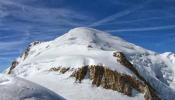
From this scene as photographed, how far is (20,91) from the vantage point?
13789 mm

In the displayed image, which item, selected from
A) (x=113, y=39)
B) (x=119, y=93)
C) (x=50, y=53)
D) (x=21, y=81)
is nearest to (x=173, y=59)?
(x=113, y=39)

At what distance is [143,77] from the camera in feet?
249

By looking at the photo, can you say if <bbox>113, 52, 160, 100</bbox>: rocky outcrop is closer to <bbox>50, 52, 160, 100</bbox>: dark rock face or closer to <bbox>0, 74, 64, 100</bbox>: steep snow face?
<bbox>50, 52, 160, 100</bbox>: dark rock face

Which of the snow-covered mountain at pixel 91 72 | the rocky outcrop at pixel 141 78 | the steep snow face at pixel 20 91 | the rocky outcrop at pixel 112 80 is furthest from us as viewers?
the rocky outcrop at pixel 141 78

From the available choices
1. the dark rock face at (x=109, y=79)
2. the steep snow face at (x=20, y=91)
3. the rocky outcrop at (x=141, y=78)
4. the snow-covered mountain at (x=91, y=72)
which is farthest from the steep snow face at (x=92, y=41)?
the steep snow face at (x=20, y=91)

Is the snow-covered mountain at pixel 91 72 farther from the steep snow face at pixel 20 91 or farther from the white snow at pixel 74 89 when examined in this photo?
the steep snow face at pixel 20 91

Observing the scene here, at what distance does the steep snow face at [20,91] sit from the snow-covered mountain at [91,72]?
39.0 metres

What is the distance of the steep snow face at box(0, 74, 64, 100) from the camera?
13.6 meters

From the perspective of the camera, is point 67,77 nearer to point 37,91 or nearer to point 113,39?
point 113,39

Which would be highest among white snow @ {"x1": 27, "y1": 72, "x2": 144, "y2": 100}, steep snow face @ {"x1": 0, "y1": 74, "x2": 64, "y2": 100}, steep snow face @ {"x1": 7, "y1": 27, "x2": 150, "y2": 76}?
steep snow face @ {"x1": 7, "y1": 27, "x2": 150, "y2": 76}

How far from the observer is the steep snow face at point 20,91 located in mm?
13594

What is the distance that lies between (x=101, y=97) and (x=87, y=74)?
914 cm

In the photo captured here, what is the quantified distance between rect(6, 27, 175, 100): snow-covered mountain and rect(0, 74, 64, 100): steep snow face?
3900cm

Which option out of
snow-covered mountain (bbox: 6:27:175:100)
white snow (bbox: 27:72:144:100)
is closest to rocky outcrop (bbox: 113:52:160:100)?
snow-covered mountain (bbox: 6:27:175:100)
